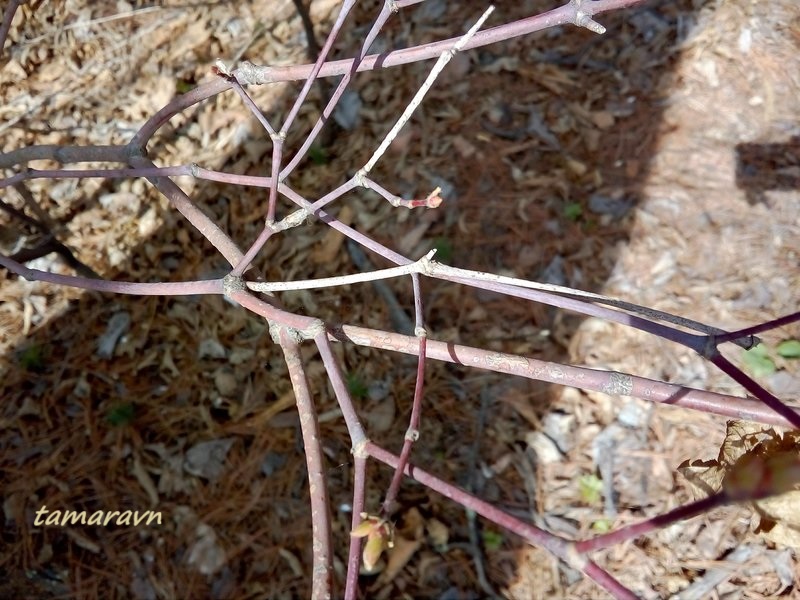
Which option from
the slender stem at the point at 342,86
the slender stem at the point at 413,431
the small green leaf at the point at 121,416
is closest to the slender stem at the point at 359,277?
the slender stem at the point at 413,431

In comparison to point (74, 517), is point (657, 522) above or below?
above

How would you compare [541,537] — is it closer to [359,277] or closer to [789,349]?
[359,277]

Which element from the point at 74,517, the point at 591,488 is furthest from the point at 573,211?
the point at 74,517

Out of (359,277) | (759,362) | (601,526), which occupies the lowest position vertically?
(601,526)

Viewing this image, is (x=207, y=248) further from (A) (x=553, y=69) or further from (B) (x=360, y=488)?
(B) (x=360, y=488)

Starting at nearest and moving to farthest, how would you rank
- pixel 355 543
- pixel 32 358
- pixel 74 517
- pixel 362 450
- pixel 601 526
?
1. pixel 355 543
2. pixel 362 450
3. pixel 601 526
4. pixel 74 517
5. pixel 32 358

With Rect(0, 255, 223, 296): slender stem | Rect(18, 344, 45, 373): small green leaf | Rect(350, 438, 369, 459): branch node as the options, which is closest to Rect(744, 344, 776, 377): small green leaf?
Rect(350, 438, 369, 459): branch node
